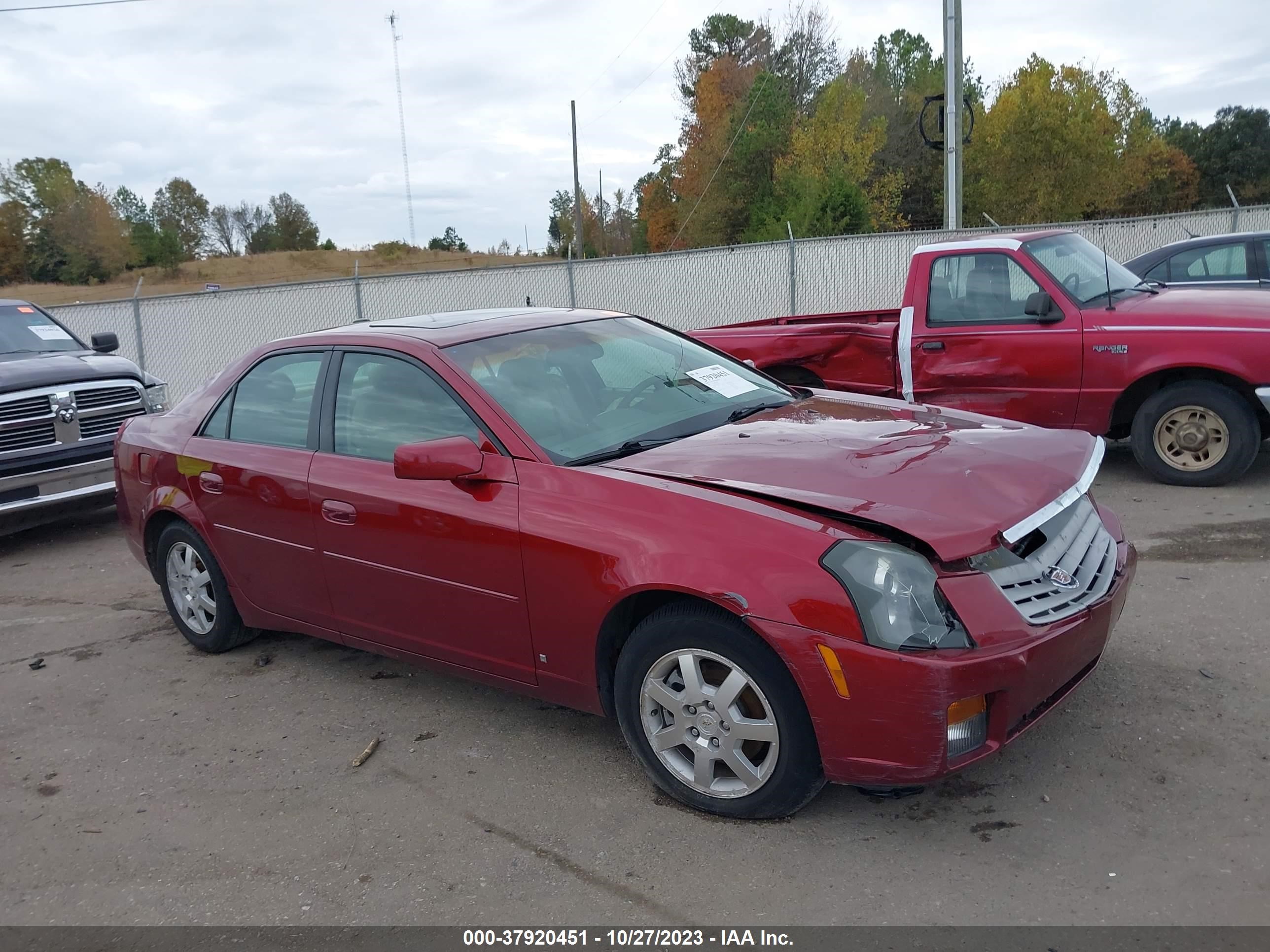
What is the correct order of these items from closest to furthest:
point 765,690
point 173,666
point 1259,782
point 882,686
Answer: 1. point 882,686
2. point 765,690
3. point 1259,782
4. point 173,666

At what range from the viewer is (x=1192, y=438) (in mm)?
6852

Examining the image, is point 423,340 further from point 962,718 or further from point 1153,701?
point 1153,701

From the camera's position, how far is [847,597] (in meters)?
2.84

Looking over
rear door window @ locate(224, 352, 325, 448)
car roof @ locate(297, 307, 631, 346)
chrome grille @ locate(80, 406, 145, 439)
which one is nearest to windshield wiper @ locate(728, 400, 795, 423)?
car roof @ locate(297, 307, 631, 346)

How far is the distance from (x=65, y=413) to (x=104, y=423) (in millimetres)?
354

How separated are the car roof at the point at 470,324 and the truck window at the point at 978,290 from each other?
11.2ft

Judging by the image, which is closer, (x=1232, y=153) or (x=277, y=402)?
(x=277, y=402)

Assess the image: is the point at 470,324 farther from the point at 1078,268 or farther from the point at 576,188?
the point at 576,188

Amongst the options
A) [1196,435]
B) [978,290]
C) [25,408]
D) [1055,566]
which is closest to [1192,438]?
[1196,435]

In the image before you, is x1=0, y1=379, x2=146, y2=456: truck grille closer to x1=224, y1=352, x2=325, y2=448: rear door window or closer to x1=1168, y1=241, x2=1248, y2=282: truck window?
x1=224, y1=352, x2=325, y2=448: rear door window

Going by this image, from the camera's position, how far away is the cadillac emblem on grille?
10.3 feet
